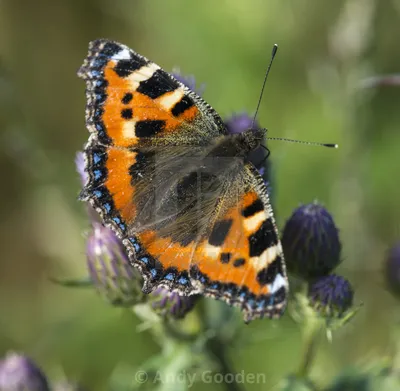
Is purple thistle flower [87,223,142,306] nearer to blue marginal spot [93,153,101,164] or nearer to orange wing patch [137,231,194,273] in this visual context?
orange wing patch [137,231,194,273]

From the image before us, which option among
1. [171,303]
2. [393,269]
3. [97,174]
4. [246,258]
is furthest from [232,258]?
[393,269]

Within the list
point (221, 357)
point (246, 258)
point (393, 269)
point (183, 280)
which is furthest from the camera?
point (393, 269)

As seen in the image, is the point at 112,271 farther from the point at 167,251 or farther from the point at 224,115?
the point at 224,115

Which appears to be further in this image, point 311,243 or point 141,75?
point 311,243

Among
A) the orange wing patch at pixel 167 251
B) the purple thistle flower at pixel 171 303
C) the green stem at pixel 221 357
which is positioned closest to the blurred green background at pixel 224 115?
the green stem at pixel 221 357

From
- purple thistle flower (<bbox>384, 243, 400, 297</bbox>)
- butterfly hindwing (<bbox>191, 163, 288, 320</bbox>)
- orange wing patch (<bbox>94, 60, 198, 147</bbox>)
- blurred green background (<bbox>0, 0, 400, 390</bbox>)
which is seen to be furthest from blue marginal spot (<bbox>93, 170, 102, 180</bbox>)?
purple thistle flower (<bbox>384, 243, 400, 297</bbox>)

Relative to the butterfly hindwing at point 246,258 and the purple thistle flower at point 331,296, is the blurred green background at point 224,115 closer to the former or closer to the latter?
the purple thistle flower at point 331,296

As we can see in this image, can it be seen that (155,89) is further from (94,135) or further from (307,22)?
(307,22)

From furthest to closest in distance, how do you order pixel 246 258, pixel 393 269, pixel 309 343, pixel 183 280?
pixel 393 269, pixel 309 343, pixel 183 280, pixel 246 258
